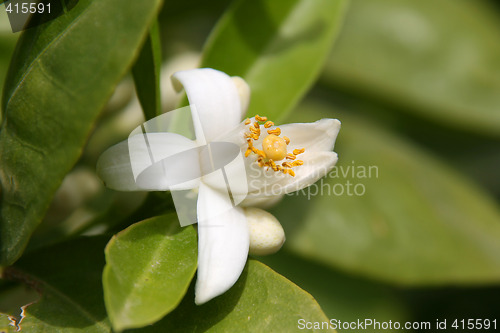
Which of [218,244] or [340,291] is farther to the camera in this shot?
[340,291]

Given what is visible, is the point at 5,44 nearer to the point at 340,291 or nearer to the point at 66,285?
the point at 66,285

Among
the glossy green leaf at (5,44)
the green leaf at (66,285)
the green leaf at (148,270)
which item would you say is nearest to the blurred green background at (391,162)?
the glossy green leaf at (5,44)

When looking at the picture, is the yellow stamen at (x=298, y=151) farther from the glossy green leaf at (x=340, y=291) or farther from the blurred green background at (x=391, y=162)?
the glossy green leaf at (x=340, y=291)

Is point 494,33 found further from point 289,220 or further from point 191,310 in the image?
point 191,310

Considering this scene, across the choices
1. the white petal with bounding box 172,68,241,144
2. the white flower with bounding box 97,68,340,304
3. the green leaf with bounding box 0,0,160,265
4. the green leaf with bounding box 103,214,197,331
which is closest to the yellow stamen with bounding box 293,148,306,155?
the white flower with bounding box 97,68,340,304

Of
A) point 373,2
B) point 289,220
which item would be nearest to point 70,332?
point 289,220

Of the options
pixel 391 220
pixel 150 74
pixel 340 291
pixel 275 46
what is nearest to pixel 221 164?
pixel 150 74
